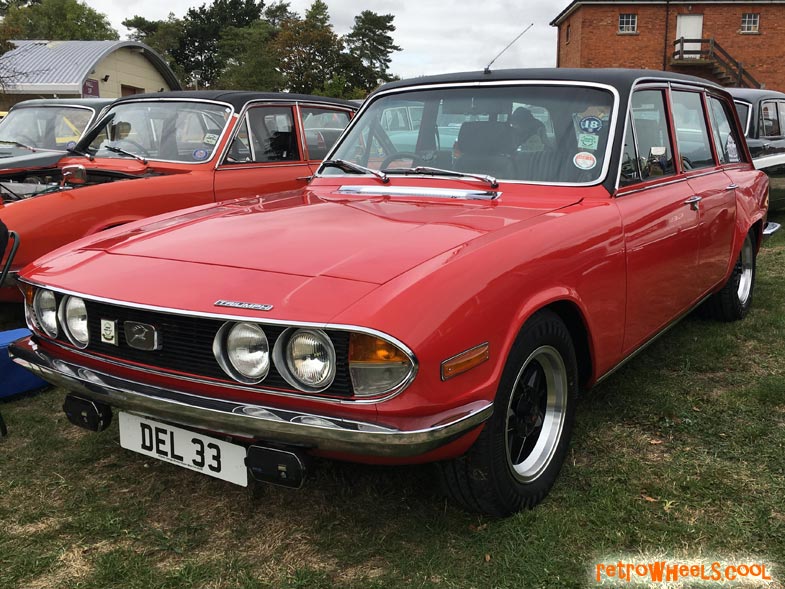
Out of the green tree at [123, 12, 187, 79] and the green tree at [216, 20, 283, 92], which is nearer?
the green tree at [216, 20, 283, 92]

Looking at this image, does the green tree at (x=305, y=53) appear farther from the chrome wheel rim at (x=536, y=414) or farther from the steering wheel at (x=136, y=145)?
the chrome wheel rim at (x=536, y=414)

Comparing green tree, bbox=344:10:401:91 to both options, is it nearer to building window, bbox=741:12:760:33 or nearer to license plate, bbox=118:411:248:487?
building window, bbox=741:12:760:33

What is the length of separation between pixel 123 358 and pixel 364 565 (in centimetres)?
106

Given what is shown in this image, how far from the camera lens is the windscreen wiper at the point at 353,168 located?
344 cm

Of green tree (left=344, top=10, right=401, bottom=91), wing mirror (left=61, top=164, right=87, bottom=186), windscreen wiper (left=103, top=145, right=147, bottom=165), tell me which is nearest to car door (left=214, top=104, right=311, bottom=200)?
windscreen wiper (left=103, top=145, right=147, bottom=165)

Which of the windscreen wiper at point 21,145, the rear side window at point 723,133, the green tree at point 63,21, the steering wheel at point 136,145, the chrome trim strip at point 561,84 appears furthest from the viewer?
the green tree at point 63,21

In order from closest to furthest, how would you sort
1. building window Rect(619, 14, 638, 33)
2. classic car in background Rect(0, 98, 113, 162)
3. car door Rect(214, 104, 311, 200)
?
car door Rect(214, 104, 311, 200) → classic car in background Rect(0, 98, 113, 162) → building window Rect(619, 14, 638, 33)

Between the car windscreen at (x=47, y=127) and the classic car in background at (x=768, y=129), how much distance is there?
24.1 ft

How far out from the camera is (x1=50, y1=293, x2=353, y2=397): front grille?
2.02 m

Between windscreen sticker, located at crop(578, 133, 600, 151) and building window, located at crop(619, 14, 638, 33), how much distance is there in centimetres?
3535

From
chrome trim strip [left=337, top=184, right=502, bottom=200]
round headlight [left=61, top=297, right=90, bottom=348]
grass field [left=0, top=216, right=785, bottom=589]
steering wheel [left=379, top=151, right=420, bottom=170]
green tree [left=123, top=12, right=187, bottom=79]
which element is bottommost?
grass field [left=0, top=216, right=785, bottom=589]

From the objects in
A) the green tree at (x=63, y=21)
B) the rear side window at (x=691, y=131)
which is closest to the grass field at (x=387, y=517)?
the rear side window at (x=691, y=131)

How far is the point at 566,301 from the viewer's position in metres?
2.62

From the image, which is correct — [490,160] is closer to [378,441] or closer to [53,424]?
[378,441]
